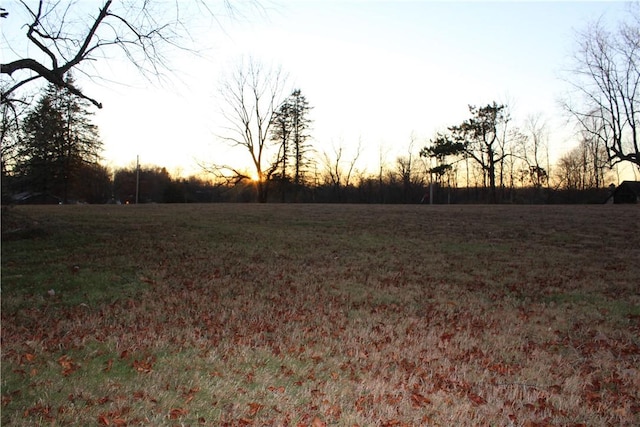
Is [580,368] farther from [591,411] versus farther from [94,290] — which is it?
[94,290]

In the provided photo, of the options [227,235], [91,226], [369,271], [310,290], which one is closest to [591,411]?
[310,290]

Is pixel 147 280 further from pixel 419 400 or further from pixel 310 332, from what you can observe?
pixel 419 400

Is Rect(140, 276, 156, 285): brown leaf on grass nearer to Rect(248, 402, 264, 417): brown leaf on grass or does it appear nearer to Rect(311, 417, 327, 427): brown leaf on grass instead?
Rect(248, 402, 264, 417): brown leaf on grass

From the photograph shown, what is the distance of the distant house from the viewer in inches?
1556

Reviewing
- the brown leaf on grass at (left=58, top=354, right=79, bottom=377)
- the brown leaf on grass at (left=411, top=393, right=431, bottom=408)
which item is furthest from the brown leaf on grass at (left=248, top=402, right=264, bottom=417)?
the brown leaf on grass at (left=58, top=354, right=79, bottom=377)

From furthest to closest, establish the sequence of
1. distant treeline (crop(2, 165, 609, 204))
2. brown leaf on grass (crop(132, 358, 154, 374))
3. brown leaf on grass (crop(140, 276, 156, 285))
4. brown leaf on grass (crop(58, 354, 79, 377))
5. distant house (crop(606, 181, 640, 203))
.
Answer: distant treeline (crop(2, 165, 609, 204)), distant house (crop(606, 181, 640, 203)), brown leaf on grass (crop(140, 276, 156, 285)), brown leaf on grass (crop(132, 358, 154, 374)), brown leaf on grass (crop(58, 354, 79, 377))

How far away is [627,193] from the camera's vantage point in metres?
40.5

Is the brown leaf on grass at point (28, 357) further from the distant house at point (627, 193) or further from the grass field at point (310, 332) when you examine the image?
the distant house at point (627, 193)

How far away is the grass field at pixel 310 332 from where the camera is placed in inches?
156

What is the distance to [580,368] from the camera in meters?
5.40

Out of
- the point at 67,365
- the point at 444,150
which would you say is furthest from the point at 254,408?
the point at 444,150

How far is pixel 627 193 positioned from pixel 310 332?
147 feet

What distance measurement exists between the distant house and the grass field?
3145cm

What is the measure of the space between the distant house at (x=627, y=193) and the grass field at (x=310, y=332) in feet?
103
